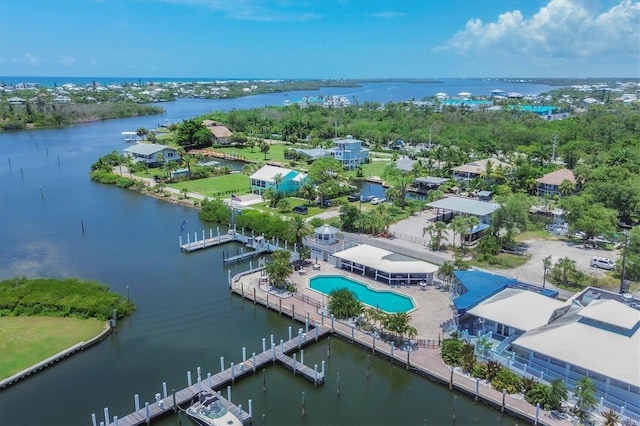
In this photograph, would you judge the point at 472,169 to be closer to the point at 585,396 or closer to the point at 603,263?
the point at 603,263

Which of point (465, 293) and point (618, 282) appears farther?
point (618, 282)

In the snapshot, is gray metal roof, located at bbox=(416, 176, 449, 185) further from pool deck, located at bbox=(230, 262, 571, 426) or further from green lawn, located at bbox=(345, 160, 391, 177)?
pool deck, located at bbox=(230, 262, 571, 426)

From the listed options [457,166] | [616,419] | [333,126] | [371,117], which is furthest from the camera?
[371,117]

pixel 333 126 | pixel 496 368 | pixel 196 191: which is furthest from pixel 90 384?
pixel 333 126

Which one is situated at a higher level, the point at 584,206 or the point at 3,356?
the point at 584,206

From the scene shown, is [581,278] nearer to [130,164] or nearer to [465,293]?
[465,293]

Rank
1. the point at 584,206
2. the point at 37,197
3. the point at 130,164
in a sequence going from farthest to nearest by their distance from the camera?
the point at 130,164 → the point at 37,197 → the point at 584,206

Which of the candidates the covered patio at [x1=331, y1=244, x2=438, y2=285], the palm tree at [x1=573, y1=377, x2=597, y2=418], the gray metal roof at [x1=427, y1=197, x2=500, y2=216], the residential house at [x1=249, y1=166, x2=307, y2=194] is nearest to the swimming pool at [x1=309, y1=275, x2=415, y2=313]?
the covered patio at [x1=331, y1=244, x2=438, y2=285]
